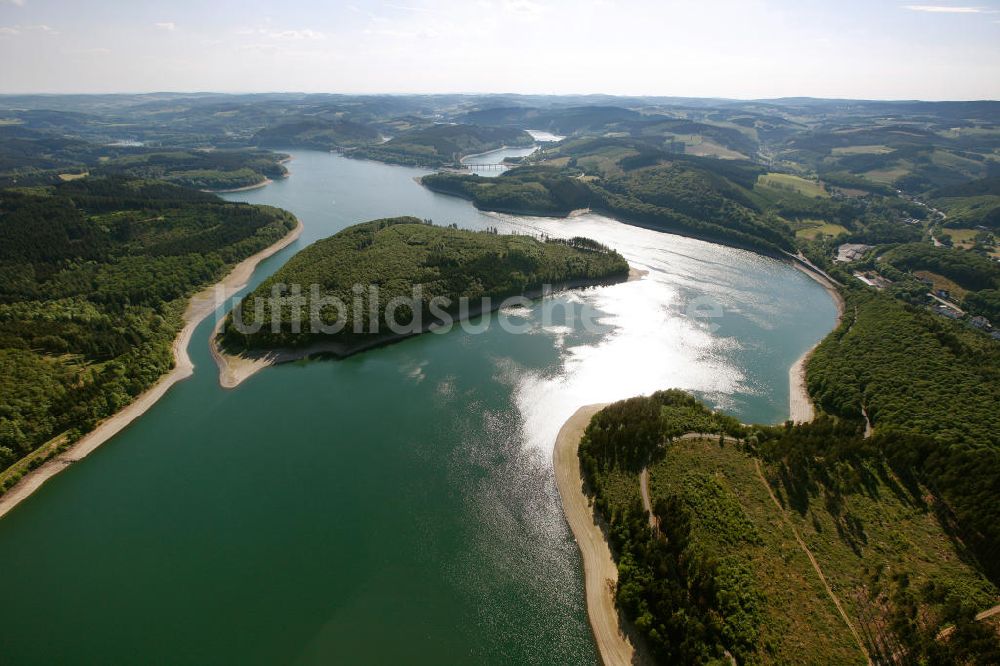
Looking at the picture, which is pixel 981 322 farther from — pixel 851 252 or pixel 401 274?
pixel 401 274

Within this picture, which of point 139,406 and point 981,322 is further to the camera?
point 981,322

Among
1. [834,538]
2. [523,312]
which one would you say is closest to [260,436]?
[523,312]

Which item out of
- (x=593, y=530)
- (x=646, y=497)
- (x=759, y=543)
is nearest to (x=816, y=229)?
(x=759, y=543)

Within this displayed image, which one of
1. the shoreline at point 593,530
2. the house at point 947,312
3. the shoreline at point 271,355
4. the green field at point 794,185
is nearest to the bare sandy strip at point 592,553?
the shoreline at point 593,530

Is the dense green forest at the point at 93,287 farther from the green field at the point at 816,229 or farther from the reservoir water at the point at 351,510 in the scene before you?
the green field at the point at 816,229

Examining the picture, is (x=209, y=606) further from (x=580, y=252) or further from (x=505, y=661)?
(x=580, y=252)

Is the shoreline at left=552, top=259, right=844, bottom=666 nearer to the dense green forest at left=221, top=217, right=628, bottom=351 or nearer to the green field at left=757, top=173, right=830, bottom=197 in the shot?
the dense green forest at left=221, top=217, right=628, bottom=351
